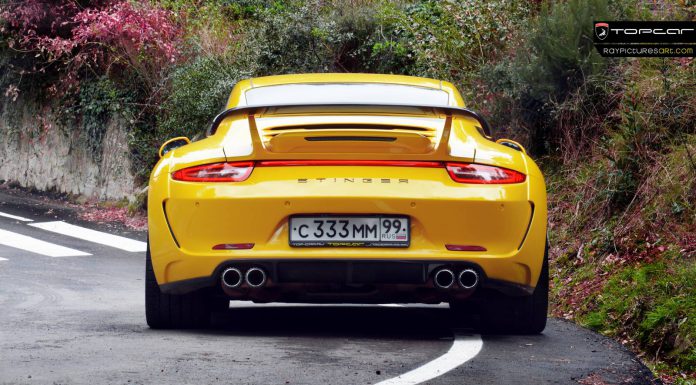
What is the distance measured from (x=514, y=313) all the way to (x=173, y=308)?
1.97 metres

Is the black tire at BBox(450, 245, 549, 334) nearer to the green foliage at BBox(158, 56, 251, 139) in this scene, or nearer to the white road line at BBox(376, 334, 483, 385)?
the white road line at BBox(376, 334, 483, 385)

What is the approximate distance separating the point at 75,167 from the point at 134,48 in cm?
275

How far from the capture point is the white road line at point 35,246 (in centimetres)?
1456

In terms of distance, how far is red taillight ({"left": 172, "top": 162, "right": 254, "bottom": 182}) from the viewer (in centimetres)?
668

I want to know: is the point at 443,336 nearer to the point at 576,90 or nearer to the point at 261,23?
the point at 576,90

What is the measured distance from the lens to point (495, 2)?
605 inches

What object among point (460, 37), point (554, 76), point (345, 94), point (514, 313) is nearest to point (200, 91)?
point (460, 37)

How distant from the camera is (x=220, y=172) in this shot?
671cm

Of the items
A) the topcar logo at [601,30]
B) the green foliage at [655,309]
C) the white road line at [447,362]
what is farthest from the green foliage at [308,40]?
the white road line at [447,362]

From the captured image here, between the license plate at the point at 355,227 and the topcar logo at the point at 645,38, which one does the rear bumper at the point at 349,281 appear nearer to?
the license plate at the point at 355,227

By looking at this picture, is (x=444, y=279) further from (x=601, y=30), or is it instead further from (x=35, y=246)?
(x=35, y=246)

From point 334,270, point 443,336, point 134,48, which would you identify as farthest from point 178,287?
point 134,48

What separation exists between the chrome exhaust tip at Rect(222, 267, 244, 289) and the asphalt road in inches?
12.2

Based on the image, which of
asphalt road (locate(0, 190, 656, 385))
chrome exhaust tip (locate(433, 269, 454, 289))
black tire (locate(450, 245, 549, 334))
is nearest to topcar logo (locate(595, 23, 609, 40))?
asphalt road (locate(0, 190, 656, 385))
